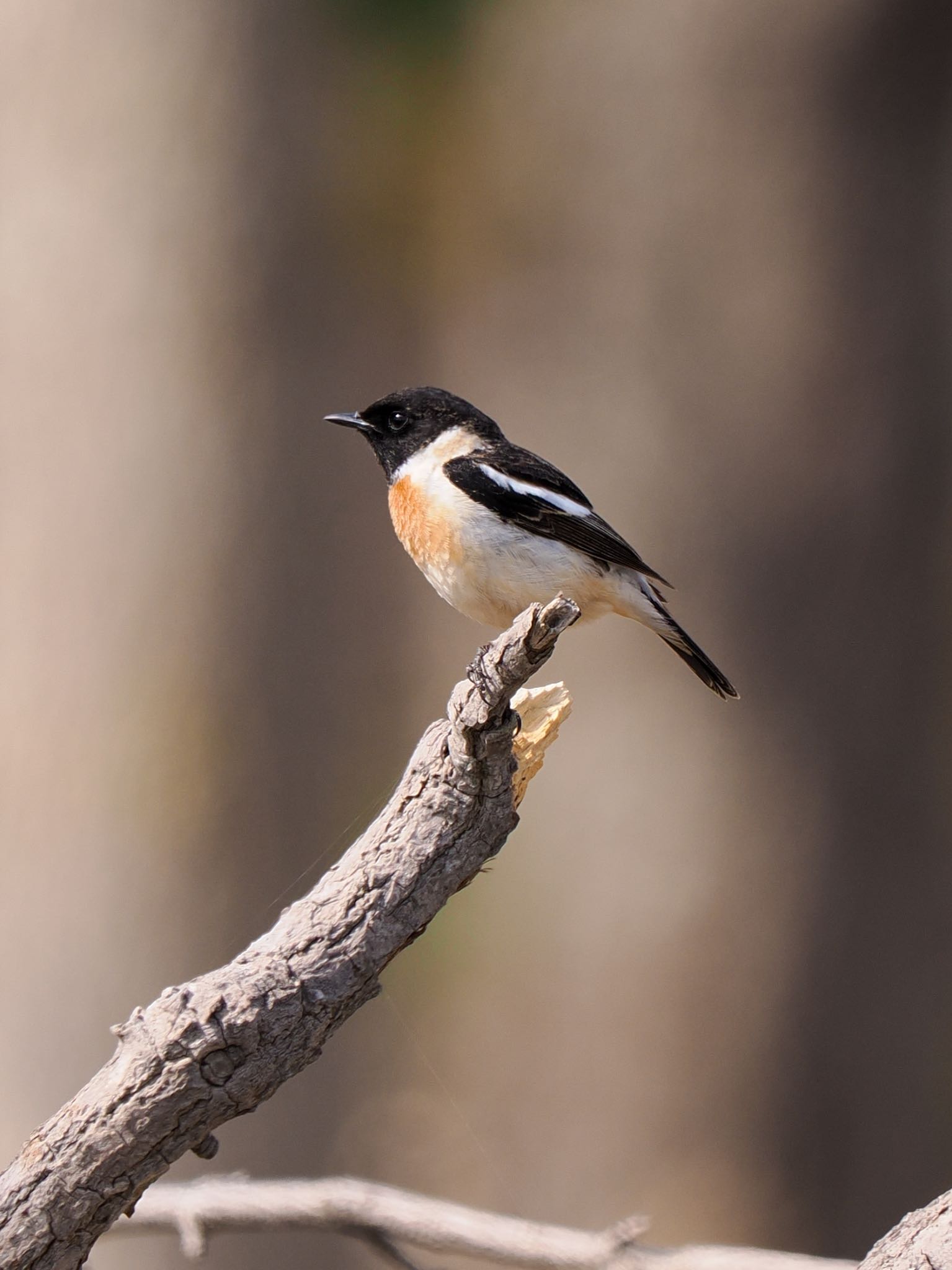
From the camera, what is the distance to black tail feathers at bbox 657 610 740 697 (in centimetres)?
367

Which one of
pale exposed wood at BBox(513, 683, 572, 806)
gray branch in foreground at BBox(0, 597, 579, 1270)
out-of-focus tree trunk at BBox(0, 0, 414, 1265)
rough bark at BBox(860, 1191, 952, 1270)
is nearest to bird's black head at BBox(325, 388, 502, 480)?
pale exposed wood at BBox(513, 683, 572, 806)

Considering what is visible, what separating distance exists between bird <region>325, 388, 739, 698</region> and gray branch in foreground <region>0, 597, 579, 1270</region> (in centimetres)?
101

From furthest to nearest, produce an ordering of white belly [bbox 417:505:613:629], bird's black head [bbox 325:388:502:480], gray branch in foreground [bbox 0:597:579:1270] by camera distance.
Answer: bird's black head [bbox 325:388:502:480]
white belly [bbox 417:505:613:629]
gray branch in foreground [bbox 0:597:579:1270]

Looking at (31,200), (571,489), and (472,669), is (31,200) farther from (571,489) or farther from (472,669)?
(472,669)

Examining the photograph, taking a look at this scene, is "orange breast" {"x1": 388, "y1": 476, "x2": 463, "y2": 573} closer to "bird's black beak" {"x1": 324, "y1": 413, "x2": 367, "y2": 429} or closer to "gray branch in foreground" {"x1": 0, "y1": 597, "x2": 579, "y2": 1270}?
"bird's black beak" {"x1": 324, "y1": 413, "x2": 367, "y2": 429}

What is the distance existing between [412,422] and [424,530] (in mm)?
565

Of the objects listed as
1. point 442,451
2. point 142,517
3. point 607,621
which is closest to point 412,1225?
point 442,451

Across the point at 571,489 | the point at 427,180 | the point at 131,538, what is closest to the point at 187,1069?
the point at 571,489

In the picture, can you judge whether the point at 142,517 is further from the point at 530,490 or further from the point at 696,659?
the point at 696,659

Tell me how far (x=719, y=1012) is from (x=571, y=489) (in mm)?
2911

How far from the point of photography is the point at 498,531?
3.36 meters

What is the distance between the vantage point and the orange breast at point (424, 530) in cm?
334

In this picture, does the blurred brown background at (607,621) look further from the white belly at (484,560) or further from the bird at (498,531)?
the white belly at (484,560)

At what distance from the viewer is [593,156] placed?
5.73 m
